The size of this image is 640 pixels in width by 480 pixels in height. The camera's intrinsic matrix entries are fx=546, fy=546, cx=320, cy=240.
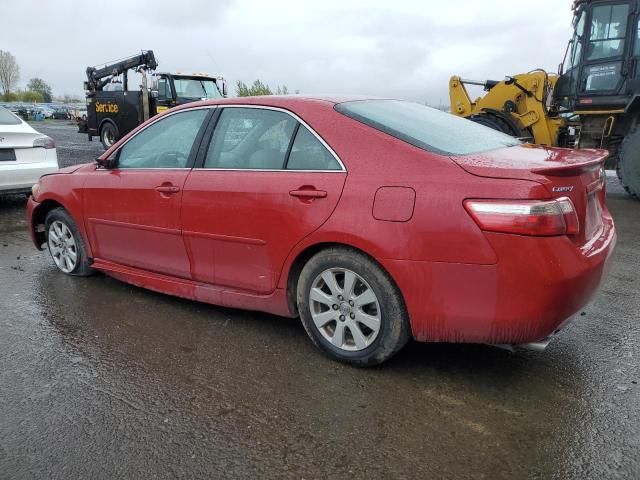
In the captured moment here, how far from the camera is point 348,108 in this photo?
3.29 metres

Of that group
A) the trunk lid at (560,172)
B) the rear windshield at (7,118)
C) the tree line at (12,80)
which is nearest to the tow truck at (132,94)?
the rear windshield at (7,118)

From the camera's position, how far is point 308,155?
3232mm

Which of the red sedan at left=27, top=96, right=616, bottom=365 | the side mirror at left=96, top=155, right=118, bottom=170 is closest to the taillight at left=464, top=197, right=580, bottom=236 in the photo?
the red sedan at left=27, top=96, right=616, bottom=365

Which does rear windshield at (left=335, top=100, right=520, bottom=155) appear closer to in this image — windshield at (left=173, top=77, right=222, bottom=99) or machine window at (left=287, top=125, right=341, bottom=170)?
machine window at (left=287, top=125, right=341, bottom=170)

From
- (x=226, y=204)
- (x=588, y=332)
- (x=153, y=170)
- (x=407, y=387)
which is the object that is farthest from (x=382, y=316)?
(x=153, y=170)

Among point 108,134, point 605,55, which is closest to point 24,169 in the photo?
point 605,55

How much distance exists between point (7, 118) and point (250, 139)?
19.3 feet

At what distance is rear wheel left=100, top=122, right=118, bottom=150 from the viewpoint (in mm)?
17016

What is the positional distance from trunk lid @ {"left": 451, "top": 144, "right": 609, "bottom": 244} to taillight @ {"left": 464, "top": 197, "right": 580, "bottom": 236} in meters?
0.08

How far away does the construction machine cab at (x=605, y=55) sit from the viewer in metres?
9.08

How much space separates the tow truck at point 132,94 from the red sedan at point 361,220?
12310 mm

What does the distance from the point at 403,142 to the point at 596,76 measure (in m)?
8.24

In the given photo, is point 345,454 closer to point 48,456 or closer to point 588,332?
point 48,456

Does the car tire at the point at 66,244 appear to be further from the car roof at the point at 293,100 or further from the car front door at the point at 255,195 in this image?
the car roof at the point at 293,100
